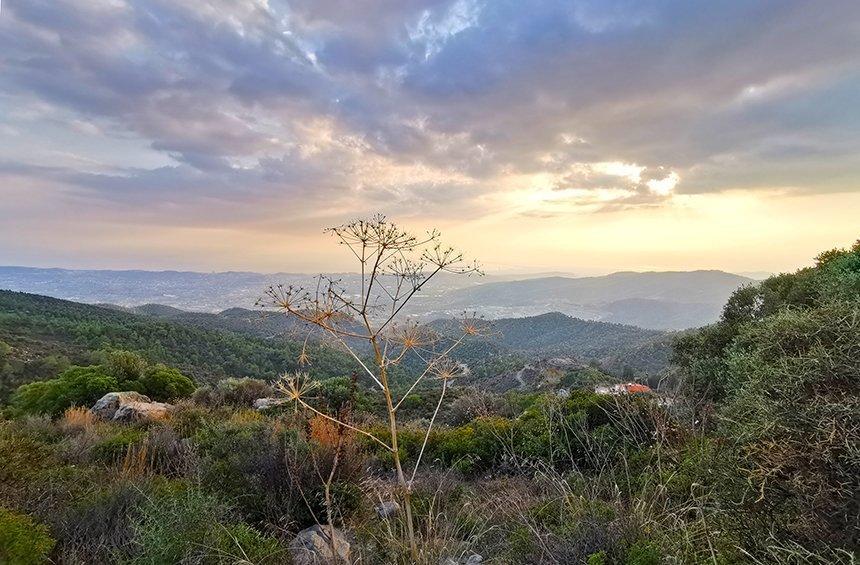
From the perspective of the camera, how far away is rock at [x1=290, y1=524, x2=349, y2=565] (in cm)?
277

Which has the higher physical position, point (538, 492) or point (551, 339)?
point (538, 492)

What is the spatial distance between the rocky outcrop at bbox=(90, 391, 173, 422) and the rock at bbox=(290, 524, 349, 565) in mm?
6329

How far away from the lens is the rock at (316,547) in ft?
9.10

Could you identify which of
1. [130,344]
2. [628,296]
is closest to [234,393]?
[130,344]

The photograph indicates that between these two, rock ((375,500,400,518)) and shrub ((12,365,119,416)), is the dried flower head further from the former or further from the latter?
shrub ((12,365,119,416))

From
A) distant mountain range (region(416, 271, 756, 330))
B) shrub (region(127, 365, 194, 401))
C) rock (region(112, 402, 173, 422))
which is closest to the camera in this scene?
rock (region(112, 402, 173, 422))

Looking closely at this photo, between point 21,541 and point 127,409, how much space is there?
778 cm

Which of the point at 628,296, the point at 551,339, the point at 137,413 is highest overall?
the point at 137,413

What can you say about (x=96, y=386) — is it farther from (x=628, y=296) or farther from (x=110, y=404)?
(x=628, y=296)

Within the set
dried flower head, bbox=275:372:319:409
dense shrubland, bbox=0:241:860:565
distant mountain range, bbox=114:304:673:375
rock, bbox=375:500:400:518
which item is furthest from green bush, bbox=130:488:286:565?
distant mountain range, bbox=114:304:673:375

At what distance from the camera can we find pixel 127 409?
909 centimetres

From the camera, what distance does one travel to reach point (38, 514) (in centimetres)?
310

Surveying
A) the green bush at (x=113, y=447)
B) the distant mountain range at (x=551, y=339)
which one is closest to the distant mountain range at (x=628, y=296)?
the distant mountain range at (x=551, y=339)

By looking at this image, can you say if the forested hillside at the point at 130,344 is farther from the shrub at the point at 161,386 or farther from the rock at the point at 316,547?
the rock at the point at 316,547
